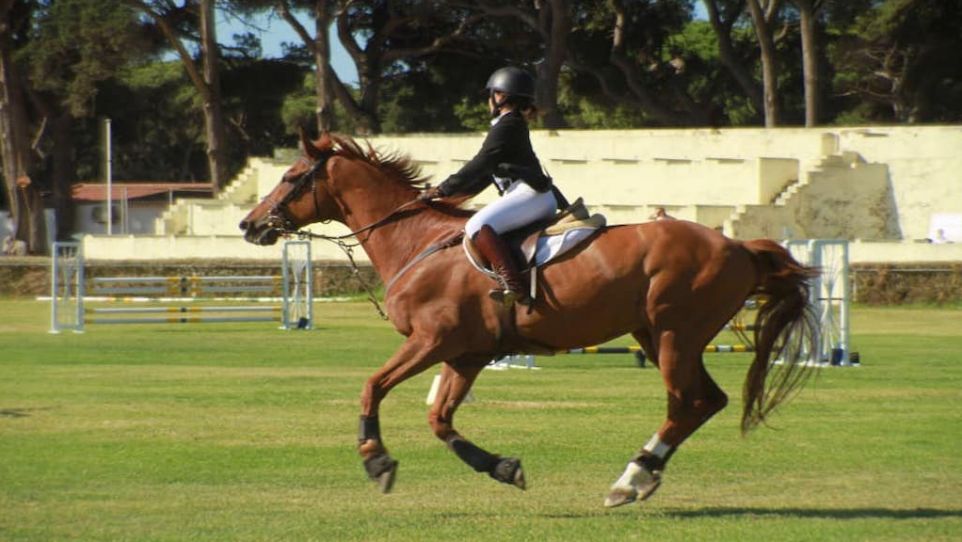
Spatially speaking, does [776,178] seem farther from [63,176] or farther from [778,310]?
[778,310]

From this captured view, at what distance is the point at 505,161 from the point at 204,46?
49457 millimetres

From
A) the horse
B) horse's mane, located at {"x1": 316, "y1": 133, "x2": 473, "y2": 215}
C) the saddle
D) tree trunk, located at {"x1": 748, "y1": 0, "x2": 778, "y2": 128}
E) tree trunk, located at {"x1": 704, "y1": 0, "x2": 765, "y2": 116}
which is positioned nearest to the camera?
the horse

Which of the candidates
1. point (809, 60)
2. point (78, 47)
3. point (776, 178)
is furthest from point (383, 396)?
point (78, 47)

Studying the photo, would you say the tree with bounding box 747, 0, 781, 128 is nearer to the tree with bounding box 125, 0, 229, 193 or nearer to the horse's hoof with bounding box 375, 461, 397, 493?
the tree with bounding box 125, 0, 229, 193

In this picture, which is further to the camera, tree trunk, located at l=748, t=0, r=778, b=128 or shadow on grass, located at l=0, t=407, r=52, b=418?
tree trunk, located at l=748, t=0, r=778, b=128

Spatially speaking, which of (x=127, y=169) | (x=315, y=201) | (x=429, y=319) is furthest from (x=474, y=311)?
A: (x=127, y=169)

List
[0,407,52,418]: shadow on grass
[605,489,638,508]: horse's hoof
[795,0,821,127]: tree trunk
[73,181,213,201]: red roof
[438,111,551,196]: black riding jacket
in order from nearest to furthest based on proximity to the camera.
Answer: [605,489,638,508]: horse's hoof → [438,111,551,196]: black riding jacket → [0,407,52,418]: shadow on grass → [795,0,821,127]: tree trunk → [73,181,213,201]: red roof

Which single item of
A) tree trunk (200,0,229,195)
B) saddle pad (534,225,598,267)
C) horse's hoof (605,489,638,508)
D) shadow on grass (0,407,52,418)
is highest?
tree trunk (200,0,229,195)

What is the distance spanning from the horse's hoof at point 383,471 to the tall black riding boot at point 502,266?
1198mm

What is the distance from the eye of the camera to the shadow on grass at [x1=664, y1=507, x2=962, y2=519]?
1035 cm

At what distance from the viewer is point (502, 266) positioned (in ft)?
36.0

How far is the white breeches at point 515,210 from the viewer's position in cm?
1121

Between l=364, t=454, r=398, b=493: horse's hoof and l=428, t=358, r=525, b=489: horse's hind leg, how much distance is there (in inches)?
16.8

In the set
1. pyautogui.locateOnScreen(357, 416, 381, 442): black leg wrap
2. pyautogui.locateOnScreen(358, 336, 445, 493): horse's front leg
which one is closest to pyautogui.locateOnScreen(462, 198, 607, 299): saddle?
pyautogui.locateOnScreen(358, 336, 445, 493): horse's front leg
